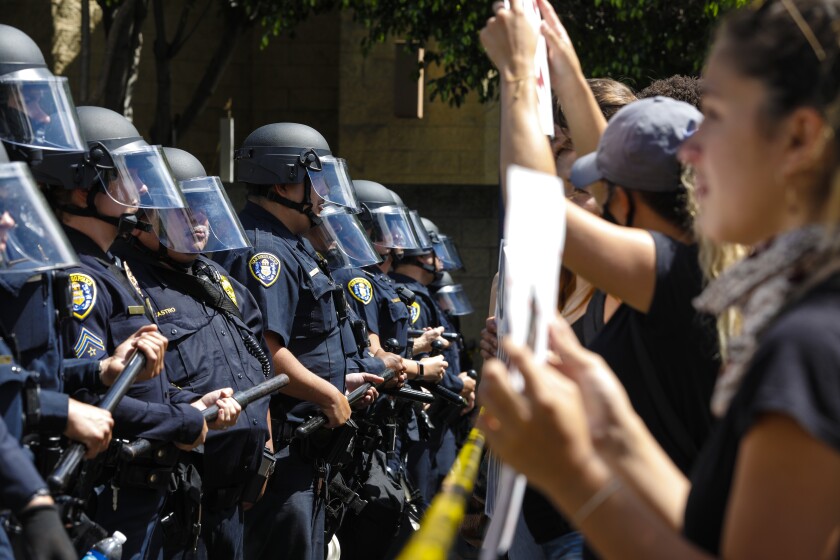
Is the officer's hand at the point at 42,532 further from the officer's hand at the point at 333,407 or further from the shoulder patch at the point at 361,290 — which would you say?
the shoulder patch at the point at 361,290

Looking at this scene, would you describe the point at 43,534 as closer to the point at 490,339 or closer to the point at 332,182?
the point at 490,339

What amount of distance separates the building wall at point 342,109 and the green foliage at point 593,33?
1.85 meters

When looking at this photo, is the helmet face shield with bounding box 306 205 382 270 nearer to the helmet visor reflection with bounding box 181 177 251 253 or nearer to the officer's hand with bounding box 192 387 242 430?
the helmet visor reflection with bounding box 181 177 251 253

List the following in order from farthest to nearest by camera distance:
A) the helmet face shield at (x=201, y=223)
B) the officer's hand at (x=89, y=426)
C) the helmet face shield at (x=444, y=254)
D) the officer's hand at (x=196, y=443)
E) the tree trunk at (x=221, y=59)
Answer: the tree trunk at (x=221, y=59), the helmet face shield at (x=444, y=254), the helmet face shield at (x=201, y=223), the officer's hand at (x=196, y=443), the officer's hand at (x=89, y=426)

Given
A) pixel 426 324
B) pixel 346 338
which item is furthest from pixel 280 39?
pixel 346 338

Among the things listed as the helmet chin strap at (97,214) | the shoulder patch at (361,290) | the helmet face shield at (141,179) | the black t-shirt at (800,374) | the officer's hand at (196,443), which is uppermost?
the black t-shirt at (800,374)

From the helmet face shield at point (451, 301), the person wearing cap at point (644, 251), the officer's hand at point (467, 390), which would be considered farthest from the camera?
the helmet face shield at point (451, 301)

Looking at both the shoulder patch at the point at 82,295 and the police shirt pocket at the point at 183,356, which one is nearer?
the shoulder patch at the point at 82,295

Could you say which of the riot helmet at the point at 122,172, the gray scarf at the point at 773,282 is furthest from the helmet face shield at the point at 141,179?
the gray scarf at the point at 773,282

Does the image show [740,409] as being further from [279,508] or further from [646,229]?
[279,508]

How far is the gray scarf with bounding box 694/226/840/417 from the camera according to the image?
1.55 metres

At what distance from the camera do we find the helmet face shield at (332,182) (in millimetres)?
6477

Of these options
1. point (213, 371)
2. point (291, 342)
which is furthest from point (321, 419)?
point (213, 371)

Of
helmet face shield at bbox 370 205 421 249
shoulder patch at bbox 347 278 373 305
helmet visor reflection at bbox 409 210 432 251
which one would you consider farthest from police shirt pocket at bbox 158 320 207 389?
helmet visor reflection at bbox 409 210 432 251
